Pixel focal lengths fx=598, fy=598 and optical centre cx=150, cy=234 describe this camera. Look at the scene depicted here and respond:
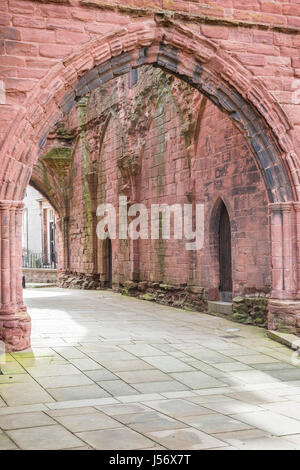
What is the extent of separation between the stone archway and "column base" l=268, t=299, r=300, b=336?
0.16 m

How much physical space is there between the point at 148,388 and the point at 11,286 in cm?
255

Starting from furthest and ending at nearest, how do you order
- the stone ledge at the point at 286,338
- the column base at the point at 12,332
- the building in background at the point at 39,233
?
1. the building in background at the point at 39,233
2. the stone ledge at the point at 286,338
3. the column base at the point at 12,332

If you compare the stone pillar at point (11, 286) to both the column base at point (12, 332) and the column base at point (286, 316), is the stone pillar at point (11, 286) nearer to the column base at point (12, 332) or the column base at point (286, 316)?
the column base at point (12, 332)

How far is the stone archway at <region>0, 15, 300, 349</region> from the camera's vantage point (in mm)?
7566

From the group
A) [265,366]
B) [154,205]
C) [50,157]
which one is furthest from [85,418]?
[50,157]

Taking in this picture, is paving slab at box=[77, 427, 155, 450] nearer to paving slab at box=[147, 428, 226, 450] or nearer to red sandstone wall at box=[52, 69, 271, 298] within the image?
paving slab at box=[147, 428, 226, 450]

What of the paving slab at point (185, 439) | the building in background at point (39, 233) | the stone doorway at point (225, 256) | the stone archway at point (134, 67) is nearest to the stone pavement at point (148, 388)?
the paving slab at point (185, 439)

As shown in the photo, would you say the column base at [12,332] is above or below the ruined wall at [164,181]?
below

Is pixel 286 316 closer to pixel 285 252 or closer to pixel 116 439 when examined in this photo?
pixel 285 252

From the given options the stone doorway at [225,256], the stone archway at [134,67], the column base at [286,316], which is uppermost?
the stone archway at [134,67]

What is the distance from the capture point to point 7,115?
7.64 metres

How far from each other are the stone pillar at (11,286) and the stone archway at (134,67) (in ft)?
0.04

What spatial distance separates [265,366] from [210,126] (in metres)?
5.88

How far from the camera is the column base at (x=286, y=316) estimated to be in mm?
8695
